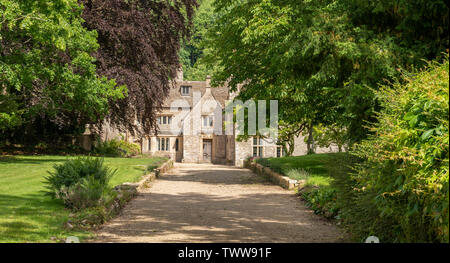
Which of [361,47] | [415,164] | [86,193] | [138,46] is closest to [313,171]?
[138,46]

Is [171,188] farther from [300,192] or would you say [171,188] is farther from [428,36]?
[428,36]

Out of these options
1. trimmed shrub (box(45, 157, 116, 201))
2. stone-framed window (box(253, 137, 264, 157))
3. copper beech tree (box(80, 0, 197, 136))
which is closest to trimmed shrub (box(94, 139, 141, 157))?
copper beech tree (box(80, 0, 197, 136))

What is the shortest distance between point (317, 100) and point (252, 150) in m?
29.0

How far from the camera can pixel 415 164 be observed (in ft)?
17.0

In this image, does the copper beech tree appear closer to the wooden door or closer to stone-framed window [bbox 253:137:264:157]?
stone-framed window [bbox 253:137:264:157]

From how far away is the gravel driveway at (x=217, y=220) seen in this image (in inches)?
328

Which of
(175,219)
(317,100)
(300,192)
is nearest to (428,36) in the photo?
(175,219)

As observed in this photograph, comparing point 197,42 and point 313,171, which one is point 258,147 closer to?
point 313,171

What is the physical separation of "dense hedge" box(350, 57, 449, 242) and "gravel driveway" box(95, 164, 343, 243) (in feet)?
7.39

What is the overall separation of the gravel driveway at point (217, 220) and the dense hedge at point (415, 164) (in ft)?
7.39

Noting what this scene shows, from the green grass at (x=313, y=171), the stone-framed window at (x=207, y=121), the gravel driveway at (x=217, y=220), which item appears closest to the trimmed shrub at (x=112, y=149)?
the green grass at (x=313, y=171)

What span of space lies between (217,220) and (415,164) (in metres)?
5.64

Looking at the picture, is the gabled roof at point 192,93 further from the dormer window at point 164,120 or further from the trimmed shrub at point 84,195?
the trimmed shrub at point 84,195
